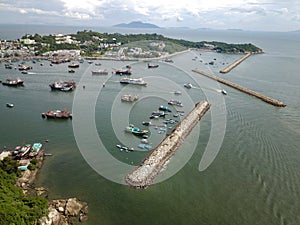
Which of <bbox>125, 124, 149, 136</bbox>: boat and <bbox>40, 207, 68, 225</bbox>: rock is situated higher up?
<bbox>125, 124, 149, 136</bbox>: boat

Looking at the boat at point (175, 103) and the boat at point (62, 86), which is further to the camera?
the boat at point (62, 86)

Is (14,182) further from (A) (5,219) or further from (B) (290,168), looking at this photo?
(B) (290,168)

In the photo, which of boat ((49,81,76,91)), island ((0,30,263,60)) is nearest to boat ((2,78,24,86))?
boat ((49,81,76,91))

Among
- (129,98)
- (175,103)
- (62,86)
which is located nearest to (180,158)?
(175,103)

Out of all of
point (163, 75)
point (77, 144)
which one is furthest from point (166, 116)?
point (163, 75)

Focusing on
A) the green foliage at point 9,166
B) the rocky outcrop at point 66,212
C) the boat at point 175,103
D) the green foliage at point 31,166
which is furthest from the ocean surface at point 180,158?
the green foliage at point 9,166

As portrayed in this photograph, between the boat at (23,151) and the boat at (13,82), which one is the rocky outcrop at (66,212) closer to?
the boat at (23,151)

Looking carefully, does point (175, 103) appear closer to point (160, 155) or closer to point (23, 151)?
point (160, 155)

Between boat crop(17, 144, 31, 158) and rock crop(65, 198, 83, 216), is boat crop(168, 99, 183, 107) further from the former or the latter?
rock crop(65, 198, 83, 216)
